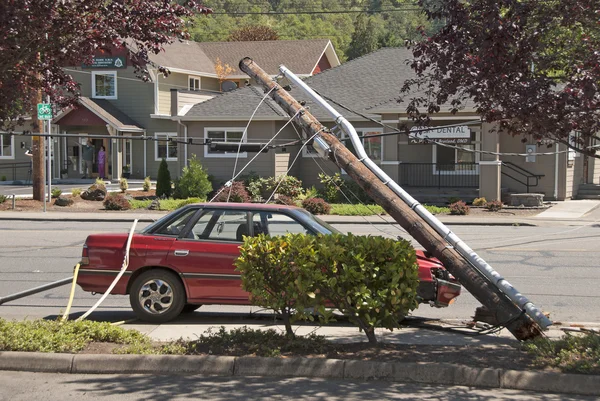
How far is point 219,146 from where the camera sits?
13227 mm

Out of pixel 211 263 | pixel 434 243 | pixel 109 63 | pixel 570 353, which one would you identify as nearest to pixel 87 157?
pixel 109 63

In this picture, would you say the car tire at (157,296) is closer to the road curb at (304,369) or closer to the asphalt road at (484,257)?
the asphalt road at (484,257)

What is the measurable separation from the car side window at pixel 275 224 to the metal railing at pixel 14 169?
3674 centimetres

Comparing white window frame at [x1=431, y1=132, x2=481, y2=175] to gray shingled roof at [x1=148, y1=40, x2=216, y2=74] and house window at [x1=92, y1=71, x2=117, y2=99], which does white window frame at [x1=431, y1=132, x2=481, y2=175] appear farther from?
house window at [x1=92, y1=71, x2=117, y2=99]

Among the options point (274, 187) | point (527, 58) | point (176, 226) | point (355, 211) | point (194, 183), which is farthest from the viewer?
point (194, 183)

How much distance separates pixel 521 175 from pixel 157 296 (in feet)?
72.2

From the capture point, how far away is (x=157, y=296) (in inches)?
374

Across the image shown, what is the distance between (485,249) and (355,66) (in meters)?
20.3

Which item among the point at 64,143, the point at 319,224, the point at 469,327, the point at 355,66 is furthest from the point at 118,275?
the point at 64,143

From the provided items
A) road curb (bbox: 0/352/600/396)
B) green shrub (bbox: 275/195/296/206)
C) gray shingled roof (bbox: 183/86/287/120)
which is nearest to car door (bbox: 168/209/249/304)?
road curb (bbox: 0/352/600/396)

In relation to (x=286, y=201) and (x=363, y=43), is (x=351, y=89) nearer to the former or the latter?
(x=286, y=201)

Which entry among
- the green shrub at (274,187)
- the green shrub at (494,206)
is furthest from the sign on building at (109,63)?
the green shrub at (494,206)

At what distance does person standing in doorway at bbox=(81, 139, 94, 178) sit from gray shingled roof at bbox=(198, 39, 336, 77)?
32.2 feet

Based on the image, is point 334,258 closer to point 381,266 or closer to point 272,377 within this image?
point 381,266
